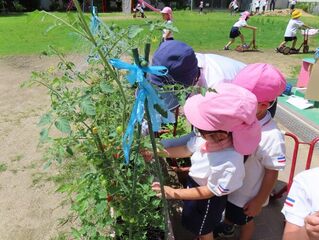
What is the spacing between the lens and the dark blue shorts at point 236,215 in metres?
2.20

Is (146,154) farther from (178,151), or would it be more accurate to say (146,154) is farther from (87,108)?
(87,108)

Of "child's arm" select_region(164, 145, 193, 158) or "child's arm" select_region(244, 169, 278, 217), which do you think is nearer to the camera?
"child's arm" select_region(244, 169, 278, 217)

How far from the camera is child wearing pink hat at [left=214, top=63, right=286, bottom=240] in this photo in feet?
6.56

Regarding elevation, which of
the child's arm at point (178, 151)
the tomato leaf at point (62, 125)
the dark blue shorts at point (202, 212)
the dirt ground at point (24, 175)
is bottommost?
the dirt ground at point (24, 175)

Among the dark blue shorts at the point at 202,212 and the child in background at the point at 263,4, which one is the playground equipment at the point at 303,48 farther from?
A: the child in background at the point at 263,4

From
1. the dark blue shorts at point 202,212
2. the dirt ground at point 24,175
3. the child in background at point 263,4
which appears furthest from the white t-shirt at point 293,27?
the child in background at point 263,4

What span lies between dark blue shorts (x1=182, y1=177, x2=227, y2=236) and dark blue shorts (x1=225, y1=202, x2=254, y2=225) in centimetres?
17

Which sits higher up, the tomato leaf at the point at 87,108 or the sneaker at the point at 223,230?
the tomato leaf at the point at 87,108

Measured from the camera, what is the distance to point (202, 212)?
2.01 m

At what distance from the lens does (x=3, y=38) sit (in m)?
11.9

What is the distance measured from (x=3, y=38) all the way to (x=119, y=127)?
11795mm

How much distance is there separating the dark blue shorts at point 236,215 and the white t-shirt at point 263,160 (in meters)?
0.05

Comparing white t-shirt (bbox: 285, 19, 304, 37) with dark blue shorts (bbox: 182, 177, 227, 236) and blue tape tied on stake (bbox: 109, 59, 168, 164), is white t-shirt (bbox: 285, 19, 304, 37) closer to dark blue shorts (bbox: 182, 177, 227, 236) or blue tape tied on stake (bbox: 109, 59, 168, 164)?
dark blue shorts (bbox: 182, 177, 227, 236)

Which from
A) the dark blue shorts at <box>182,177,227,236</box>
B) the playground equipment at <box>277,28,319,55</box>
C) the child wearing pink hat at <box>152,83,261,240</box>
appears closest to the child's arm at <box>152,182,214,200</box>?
the child wearing pink hat at <box>152,83,261,240</box>
